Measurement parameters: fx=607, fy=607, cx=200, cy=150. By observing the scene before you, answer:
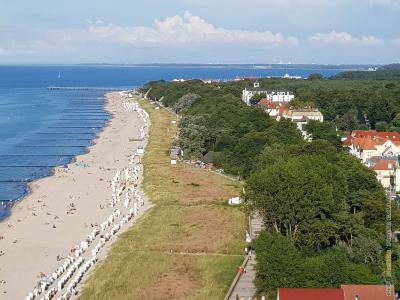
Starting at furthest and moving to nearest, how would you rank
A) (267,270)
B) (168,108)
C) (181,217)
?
(168,108) < (181,217) < (267,270)

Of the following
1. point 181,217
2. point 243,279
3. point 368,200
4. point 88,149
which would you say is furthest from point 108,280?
point 88,149

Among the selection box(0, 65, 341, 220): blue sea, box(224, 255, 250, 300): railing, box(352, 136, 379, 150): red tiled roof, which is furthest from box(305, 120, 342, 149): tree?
box(224, 255, 250, 300): railing

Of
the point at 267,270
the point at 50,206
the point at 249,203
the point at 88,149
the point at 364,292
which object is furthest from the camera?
the point at 88,149

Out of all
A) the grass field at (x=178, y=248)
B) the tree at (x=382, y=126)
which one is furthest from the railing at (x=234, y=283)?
the tree at (x=382, y=126)

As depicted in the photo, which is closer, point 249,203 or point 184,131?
point 249,203

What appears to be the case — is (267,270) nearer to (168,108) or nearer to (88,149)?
(88,149)

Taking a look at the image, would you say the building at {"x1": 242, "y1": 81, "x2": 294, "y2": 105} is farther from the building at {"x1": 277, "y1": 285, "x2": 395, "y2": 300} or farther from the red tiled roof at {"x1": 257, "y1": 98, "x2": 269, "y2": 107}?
the building at {"x1": 277, "y1": 285, "x2": 395, "y2": 300}

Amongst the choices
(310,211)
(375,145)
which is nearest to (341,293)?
(310,211)
